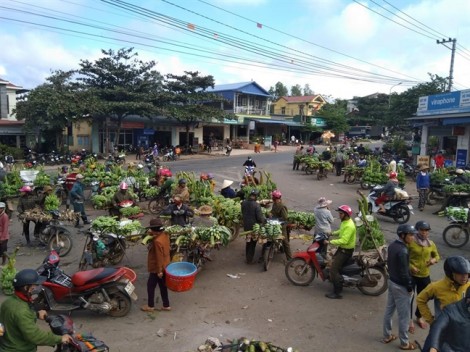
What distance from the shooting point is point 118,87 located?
29.4 meters

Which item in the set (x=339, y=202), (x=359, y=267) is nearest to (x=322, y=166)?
(x=339, y=202)

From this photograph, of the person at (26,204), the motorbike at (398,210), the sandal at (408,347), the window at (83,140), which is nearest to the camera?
the sandal at (408,347)

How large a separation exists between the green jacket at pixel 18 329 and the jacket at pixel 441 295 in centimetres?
373

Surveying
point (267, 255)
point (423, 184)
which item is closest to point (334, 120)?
point (423, 184)

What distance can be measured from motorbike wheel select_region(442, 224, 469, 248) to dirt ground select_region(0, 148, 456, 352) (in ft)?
6.61

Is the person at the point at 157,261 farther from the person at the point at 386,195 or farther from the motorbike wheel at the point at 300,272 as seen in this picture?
the person at the point at 386,195

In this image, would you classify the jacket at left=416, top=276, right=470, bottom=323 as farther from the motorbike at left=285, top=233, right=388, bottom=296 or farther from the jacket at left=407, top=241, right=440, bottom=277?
the motorbike at left=285, top=233, right=388, bottom=296

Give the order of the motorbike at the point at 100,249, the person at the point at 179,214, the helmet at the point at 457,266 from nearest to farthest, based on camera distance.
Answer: the helmet at the point at 457,266
the motorbike at the point at 100,249
the person at the point at 179,214

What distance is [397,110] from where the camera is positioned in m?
37.6

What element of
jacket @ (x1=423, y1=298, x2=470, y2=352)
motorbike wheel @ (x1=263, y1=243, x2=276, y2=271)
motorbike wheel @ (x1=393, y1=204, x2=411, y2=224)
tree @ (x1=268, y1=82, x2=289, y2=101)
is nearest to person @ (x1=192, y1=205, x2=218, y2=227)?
motorbike wheel @ (x1=263, y1=243, x2=276, y2=271)

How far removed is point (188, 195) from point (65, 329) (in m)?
6.93

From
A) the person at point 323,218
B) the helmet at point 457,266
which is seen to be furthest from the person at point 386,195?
the helmet at point 457,266

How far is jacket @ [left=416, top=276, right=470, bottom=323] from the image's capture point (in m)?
3.71

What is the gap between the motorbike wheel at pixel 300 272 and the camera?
7.20 m
